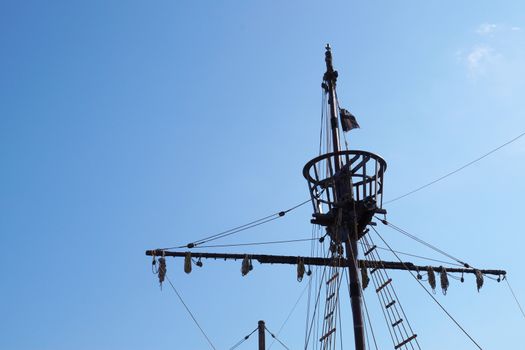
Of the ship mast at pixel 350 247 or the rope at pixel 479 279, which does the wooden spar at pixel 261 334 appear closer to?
the rope at pixel 479 279

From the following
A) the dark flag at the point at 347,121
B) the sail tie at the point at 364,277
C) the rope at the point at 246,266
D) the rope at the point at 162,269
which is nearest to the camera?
the rope at the point at 162,269

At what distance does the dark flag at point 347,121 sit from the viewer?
26781 millimetres

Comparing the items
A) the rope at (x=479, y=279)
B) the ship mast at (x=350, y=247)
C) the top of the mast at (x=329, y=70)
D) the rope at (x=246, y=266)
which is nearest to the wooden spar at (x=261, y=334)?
the rope at (x=246, y=266)

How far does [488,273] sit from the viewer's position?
94.7 feet

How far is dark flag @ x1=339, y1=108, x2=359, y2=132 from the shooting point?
26781 mm

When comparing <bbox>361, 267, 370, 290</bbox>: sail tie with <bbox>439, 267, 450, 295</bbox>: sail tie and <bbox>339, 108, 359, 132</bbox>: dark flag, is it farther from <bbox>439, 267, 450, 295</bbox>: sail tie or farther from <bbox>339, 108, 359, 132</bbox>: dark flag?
<bbox>339, 108, 359, 132</bbox>: dark flag

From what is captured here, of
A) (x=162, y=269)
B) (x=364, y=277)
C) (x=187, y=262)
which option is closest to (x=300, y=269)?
(x=364, y=277)

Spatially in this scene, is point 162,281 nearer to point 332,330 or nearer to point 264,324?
point 332,330

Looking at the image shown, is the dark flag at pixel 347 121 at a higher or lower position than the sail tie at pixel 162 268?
higher

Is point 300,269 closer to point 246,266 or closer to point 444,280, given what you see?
point 246,266

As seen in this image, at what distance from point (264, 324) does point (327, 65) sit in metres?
13.2

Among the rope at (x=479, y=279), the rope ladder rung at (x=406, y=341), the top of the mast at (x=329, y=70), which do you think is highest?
the top of the mast at (x=329, y=70)

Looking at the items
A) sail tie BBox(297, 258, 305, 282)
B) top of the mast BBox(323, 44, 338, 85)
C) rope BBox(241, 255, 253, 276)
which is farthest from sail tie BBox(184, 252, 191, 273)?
top of the mast BBox(323, 44, 338, 85)

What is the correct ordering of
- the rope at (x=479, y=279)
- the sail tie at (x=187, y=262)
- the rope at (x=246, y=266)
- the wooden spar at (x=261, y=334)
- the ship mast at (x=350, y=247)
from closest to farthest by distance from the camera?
the ship mast at (x=350, y=247), the sail tie at (x=187, y=262), the rope at (x=246, y=266), the rope at (x=479, y=279), the wooden spar at (x=261, y=334)
